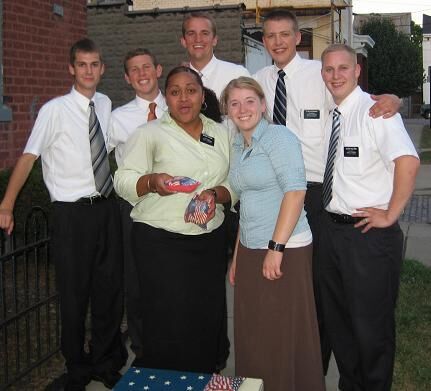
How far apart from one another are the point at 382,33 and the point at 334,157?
47963 millimetres

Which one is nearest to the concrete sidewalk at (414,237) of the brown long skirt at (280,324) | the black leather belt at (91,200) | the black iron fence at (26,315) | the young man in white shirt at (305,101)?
the black iron fence at (26,315)

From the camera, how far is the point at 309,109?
4.18m

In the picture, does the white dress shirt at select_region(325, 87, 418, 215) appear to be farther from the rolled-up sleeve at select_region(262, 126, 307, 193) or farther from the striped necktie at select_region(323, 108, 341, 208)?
the rolled-up sleeve at select_region(262, 126, 307, 193)

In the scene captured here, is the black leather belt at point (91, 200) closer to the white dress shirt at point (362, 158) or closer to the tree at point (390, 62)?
the white dress shirt at point (362, 158)

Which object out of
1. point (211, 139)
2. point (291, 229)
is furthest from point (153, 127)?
point (291, 229)

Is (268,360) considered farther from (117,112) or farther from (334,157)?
(117,112)

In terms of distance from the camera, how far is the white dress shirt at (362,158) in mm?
3521

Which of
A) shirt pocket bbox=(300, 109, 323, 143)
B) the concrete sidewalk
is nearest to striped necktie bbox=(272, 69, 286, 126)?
shirt pocket bbox=(300, 109, 323, 143)

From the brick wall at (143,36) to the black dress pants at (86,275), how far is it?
1110cm

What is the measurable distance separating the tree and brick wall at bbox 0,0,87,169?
41916 millimetres

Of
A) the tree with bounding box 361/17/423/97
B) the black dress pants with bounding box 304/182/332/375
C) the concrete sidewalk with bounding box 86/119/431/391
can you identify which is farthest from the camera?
the tree with bounding box 361/17/423/97

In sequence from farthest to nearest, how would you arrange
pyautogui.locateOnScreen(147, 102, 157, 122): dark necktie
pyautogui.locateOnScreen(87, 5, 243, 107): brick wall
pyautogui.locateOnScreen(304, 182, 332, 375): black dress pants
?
pyautogui.locateOnScreen(87, 5, 243, 107): brick wall
pyautogui.locateOnScreen(147, 102, 157, 122): dark necktie
pyautogui.locateOnScreen(304, 182, 332, 375): black dress pants

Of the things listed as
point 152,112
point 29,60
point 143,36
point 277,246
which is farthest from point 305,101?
point 143,36

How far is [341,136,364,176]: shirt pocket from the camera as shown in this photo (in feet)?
11.8
